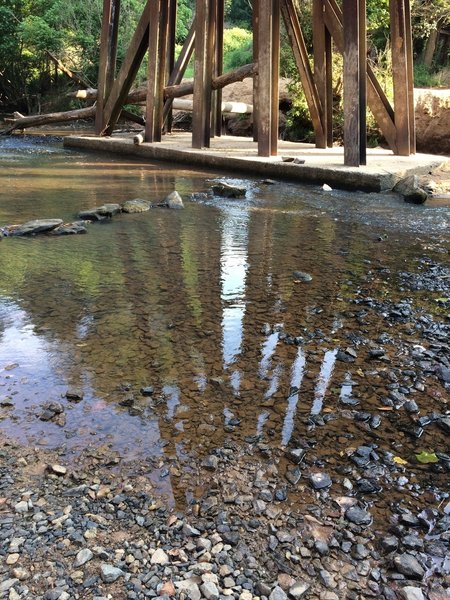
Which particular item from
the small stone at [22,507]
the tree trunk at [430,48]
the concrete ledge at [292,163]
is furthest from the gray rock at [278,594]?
the tree trunk at [430,48]

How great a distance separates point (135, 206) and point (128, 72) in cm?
583

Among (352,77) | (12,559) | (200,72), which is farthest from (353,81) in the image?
(12,559)

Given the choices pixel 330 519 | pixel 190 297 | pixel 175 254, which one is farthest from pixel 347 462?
pixel 175 254

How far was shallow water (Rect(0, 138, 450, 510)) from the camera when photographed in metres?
2.39

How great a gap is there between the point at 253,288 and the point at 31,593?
2.68 meters

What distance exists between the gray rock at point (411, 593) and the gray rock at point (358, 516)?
271 millimetres

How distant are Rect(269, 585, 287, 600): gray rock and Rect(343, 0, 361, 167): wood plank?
7051 millimetres

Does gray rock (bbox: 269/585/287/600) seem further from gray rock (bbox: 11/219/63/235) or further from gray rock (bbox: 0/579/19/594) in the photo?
gray rock (bbox: 11/219/63/235)

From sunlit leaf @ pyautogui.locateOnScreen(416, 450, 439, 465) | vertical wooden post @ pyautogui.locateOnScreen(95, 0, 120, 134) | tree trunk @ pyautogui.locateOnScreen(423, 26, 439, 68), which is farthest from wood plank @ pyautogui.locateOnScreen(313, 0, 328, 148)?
tree trunk @ pyautogui.locateOnScreen(423, 26, 439, 68)

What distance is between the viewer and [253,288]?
3998 millimetres

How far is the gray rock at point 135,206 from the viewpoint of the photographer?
6363 millimetres

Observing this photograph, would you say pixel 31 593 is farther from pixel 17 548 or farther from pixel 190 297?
pixel 190 297

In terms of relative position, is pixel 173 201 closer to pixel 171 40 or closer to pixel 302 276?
pixel 302 276

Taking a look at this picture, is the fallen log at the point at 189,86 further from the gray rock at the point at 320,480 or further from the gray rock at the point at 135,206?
the gray rock at the point at 320,480
